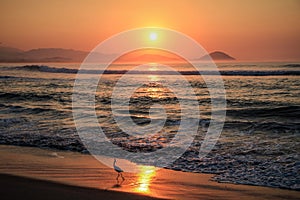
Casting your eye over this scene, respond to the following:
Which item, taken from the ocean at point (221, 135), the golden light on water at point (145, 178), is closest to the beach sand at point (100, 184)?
the golden light on water at point (145, 178)

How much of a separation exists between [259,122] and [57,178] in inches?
332

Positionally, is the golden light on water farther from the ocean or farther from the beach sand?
the ocean

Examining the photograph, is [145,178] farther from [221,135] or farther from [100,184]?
[221,135]

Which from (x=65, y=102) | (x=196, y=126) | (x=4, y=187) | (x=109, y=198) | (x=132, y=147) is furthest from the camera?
(x=65, y=102)

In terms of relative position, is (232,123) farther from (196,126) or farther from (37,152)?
(37,152)

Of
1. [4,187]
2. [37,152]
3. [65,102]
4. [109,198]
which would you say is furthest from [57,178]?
[65,102]

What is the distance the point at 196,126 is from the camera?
12078 millimetres

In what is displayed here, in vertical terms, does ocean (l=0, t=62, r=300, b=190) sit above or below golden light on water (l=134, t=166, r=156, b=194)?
above

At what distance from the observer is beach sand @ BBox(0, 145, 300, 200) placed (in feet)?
17.7

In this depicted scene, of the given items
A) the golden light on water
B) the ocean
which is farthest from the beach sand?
the ocean

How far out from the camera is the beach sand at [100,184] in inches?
213

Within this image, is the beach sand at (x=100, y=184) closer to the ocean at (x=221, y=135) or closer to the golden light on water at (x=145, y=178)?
the golden light on water at (x=145, y=178)

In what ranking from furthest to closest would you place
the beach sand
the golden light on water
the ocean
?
the ocean, the golden light on water, the beach sand

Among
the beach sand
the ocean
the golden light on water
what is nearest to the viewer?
the beach sand
